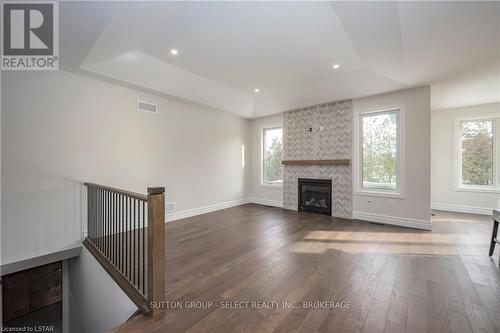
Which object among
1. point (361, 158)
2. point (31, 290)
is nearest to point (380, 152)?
point (361, 158)

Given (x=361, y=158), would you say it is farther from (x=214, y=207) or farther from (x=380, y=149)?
(x=214, y=207)

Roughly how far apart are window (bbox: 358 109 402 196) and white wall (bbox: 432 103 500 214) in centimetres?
228

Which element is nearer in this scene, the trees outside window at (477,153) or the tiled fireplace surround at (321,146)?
the tiled fireplace surround at (321,146)

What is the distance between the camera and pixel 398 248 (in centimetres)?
312

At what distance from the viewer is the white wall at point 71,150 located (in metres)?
2.80

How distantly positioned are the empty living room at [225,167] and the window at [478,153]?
0.03 m

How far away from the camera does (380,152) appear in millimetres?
4637

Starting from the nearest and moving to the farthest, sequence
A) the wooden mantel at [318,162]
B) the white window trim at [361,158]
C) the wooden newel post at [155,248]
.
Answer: the wooden newel post at [155,248] < the white window trim at [361,158] < the wooden mantel at [318,162]

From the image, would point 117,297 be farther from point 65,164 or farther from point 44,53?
point 44,53

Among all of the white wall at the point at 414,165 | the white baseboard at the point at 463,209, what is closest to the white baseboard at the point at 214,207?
the white wall at the point at 414,165

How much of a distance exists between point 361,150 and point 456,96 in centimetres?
227

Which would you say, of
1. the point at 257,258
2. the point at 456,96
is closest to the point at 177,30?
the point at 257,258

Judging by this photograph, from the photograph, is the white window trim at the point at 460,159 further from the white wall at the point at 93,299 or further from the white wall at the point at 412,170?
the white wall at the point at 93,299
